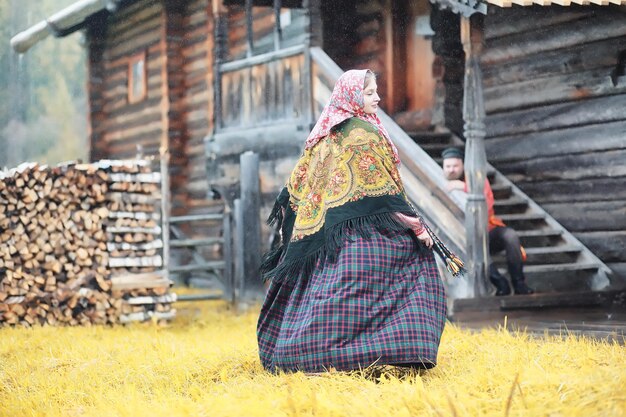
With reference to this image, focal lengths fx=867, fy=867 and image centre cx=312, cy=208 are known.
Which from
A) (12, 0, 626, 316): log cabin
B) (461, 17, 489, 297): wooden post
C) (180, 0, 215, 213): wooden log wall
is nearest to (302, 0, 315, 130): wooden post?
(12, 0, 626, 316): log cabin

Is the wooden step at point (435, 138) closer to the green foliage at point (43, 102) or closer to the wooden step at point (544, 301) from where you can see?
the wooden step at point (544, 301)

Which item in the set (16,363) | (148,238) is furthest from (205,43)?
(16,363)

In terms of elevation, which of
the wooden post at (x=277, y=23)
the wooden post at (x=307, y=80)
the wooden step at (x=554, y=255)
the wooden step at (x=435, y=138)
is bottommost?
the wooden step at (x=554, y=255)

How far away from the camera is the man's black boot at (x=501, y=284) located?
8.02 meters

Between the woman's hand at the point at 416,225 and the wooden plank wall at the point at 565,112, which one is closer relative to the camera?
the woman's hand at the point at 416,225

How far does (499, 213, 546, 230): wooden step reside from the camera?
9.10m

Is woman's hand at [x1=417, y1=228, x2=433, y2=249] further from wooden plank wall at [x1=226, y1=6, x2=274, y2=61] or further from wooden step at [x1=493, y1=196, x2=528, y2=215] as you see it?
wooden plank wall at [x1=226, y1=6, x2=274, y2=61]

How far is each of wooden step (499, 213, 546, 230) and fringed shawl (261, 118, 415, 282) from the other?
4.41 m

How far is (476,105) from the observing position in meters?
8.17

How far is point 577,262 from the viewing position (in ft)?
29.0

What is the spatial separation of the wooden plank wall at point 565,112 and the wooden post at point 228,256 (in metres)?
3.33

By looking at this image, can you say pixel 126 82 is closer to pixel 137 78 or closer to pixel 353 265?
pixel 137 78

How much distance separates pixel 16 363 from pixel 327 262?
8.13 ft

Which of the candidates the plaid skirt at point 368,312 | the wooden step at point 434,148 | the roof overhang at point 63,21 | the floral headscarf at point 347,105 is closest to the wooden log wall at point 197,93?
the roof overhang at point 63,21
